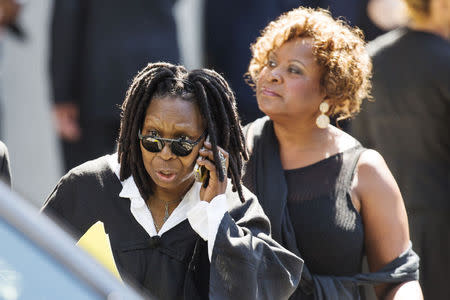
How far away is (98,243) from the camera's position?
10.2 ft

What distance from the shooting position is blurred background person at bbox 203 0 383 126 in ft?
20.4

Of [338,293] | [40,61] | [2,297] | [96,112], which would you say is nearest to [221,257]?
[338,293]

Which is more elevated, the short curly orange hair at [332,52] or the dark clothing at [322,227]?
the short curly orange hair at [332,52]

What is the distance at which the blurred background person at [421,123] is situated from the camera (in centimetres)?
496

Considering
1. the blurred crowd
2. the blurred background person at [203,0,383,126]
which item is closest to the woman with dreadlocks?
the blurred crowd

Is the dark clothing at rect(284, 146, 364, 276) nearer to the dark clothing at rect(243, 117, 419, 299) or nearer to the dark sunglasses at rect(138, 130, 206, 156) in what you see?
the dark clothing at rect(243, 117, 419, 299)

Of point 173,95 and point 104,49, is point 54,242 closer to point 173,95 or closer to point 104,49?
point 173,95

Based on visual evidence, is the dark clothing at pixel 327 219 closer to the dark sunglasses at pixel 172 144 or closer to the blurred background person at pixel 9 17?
the dark sunglasses at pixel 172 144

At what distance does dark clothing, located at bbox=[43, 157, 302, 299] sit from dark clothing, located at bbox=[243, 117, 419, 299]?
0.40m

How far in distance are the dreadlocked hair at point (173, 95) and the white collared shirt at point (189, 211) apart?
0.12 feet

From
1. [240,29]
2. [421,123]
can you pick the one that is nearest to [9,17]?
[240,29]

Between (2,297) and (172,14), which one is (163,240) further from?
(172,14)

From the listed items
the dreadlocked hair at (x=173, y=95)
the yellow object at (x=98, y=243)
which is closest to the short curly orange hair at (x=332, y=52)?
the dreadlocked hair at (x=173, y=95)

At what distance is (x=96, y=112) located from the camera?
19.9ft
